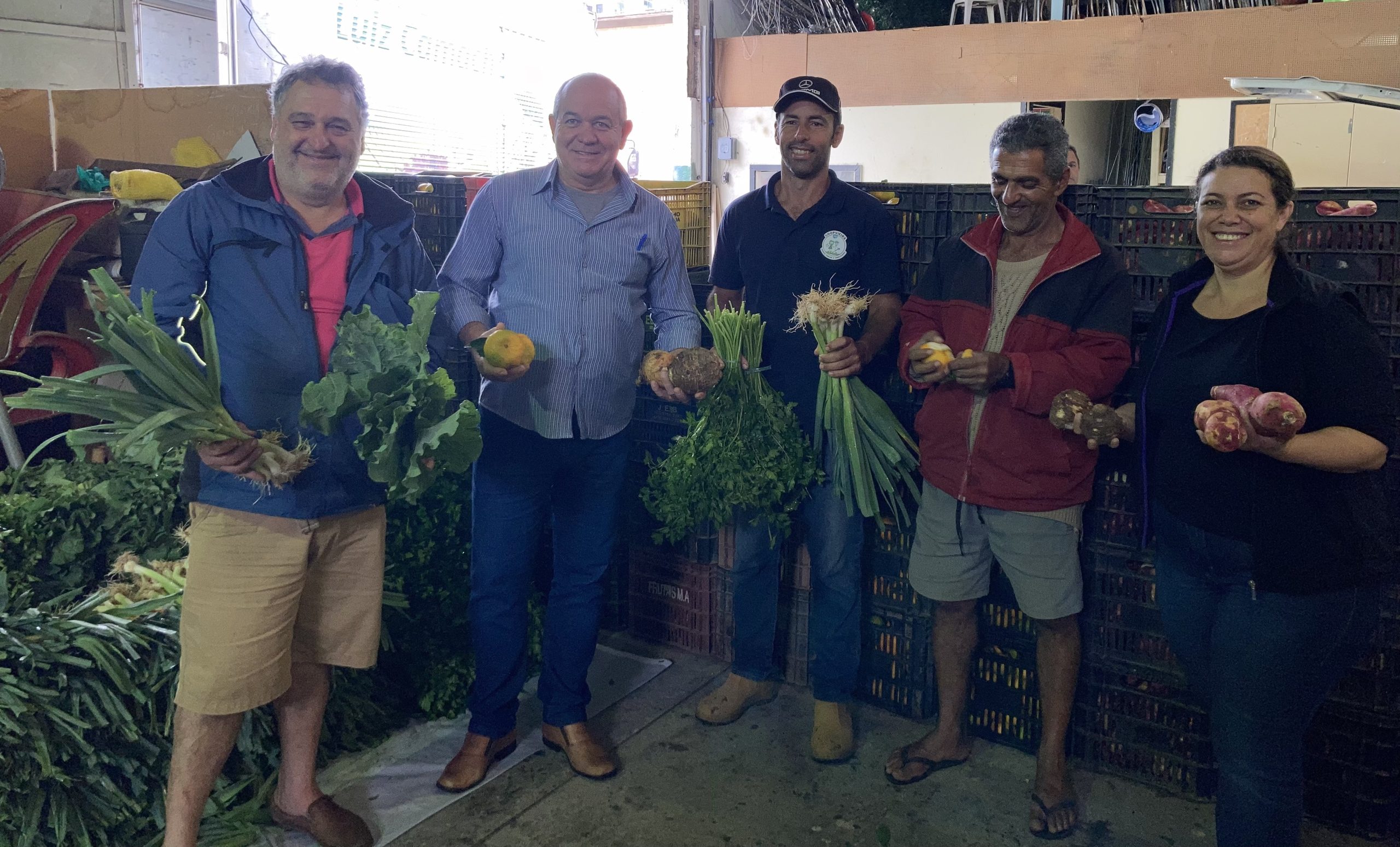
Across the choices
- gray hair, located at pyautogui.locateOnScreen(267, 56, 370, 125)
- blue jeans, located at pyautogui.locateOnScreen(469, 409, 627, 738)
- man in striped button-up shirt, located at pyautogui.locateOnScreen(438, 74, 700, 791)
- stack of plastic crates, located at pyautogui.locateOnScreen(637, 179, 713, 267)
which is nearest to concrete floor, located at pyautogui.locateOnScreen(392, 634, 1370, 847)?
man in striped button-up shirt, located at pyautogui.locateOnScreen(438, 74, 700, 791)

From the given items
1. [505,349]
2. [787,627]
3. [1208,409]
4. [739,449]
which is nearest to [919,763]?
[787,627]

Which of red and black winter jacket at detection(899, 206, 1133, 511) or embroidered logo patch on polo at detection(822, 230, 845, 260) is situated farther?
embroidered logo patch on polo at detection(822, 230, 845, 260)

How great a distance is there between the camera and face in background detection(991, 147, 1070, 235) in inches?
92.3

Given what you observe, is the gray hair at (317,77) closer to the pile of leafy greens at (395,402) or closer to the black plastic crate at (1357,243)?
the pile of leafy greens at (395,402)

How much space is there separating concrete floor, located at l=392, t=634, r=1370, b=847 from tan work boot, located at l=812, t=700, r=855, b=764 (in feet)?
0.10

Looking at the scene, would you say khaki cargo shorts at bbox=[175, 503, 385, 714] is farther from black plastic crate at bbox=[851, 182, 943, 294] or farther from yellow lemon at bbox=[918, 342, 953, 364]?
black plastic crate at bbox=[851, 182, 943, 294]

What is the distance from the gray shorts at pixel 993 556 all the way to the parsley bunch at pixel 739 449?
0.37 m

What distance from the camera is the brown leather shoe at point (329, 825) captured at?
7.83 feet

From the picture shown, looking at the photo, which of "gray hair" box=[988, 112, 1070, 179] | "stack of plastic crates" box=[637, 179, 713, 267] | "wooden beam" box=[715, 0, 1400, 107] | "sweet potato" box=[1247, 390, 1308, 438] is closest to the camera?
"sweet potato" box=[1247, 390, 1308, 438]

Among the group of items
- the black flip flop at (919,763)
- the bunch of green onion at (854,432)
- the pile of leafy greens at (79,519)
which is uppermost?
the bunch of green onion at (854,432)

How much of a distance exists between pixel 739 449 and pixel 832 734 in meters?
0.91

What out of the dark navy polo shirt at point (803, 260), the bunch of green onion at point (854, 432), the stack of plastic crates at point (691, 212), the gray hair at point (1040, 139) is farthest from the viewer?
the stack of plastic crates at point (691, 212)

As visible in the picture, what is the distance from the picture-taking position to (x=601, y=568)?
279cm

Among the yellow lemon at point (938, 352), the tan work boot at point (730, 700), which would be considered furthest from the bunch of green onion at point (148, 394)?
the tan work boot at point (730, 700)
